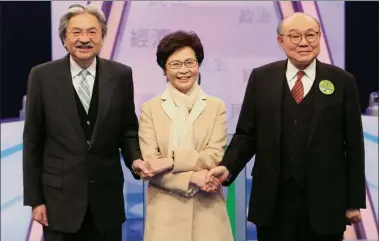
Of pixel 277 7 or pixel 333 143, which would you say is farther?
pixel 277 7

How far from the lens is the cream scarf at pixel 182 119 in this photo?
2.74m

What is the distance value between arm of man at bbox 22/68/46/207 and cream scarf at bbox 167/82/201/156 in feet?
1.99

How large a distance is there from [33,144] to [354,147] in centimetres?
146

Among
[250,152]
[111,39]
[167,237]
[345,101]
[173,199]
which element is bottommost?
[167,237]

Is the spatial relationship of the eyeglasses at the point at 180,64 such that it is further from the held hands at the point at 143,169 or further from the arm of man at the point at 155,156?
the held hands at the point at 143,169

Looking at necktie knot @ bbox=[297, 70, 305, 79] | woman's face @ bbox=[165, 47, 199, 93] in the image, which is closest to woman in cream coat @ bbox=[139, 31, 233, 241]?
woman's face @ bbox=[165, 47, 199, 93]

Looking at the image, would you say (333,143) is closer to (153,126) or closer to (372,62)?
(153,126)

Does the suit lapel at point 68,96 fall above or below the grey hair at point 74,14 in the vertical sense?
below

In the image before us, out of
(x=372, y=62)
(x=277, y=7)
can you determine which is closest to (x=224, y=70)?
(x=277, y=7)

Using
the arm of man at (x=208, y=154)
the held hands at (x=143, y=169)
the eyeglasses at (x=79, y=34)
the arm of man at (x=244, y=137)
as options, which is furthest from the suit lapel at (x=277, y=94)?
the eyeglasses at (x=79, y=34)

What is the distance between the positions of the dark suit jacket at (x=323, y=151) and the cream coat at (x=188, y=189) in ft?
0.58

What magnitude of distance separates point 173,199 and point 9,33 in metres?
2.70

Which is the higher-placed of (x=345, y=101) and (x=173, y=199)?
(x=345, y=101)

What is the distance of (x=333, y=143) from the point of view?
2.69 metres
